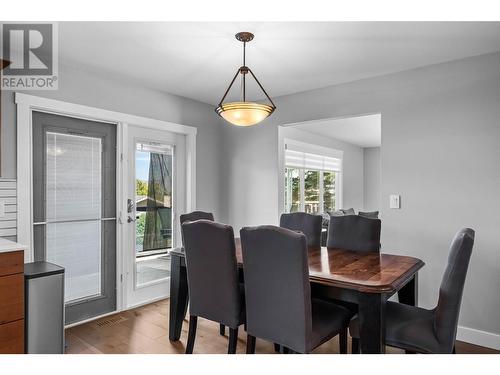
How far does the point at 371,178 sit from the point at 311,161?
9.36 ft

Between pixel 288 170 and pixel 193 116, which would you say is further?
pixel 288 170

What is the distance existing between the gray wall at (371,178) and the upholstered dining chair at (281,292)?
23.3 feet

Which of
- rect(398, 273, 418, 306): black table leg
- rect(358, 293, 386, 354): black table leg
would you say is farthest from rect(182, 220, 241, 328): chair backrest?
rect(398, 273, 418, 306): black table leg

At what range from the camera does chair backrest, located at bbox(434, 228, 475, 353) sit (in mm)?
1700

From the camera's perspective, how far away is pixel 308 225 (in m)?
3.08

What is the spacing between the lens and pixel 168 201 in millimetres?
3871

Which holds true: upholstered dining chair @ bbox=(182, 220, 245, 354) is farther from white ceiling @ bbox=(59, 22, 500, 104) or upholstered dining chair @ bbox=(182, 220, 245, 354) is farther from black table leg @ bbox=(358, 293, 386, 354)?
white ceiling @ bbox=(59, 22, 500, 104)

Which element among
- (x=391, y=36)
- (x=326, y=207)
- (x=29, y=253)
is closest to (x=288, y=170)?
(x=326, y=207)

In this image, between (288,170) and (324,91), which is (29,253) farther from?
(288,170)

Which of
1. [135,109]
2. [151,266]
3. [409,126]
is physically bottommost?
[151,266]

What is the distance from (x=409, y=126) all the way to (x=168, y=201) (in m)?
2.58

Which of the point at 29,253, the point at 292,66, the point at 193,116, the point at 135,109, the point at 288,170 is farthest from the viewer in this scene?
the point at 288,170

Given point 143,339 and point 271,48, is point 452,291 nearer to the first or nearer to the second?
point 271,48

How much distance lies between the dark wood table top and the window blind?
3.45 meters
